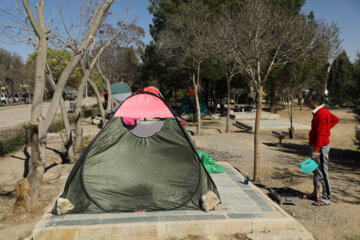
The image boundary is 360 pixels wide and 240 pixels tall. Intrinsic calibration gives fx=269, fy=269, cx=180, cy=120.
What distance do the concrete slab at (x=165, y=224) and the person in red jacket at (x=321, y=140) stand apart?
46.6 inches

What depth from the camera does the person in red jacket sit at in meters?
4.87

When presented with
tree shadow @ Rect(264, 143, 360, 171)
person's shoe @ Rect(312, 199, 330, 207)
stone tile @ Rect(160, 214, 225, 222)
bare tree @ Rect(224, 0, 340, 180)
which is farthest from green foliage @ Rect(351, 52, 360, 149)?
stone tile @ Rect(160, 214, 225, 222)

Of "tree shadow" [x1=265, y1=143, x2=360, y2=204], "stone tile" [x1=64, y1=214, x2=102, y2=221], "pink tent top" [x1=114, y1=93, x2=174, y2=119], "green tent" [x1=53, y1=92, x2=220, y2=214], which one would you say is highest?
"pink tent top" [x1=114, y1=93, x2=174, y2=119]

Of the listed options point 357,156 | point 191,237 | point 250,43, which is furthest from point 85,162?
point 357,156

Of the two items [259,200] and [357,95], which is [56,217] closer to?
[259,200]

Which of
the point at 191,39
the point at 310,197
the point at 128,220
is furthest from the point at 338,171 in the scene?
the point at 191,39

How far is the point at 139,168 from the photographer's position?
16.0 feet

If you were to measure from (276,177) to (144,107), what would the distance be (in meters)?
4.42

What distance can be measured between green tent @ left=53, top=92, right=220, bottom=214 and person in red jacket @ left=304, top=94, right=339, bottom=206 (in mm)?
2004

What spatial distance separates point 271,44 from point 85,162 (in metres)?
5.10

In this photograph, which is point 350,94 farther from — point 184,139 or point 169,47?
point 169,47

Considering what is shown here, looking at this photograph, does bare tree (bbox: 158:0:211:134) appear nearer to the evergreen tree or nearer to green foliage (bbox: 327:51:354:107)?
the evergreen tree

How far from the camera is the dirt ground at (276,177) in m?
4.42

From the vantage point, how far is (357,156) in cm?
974
